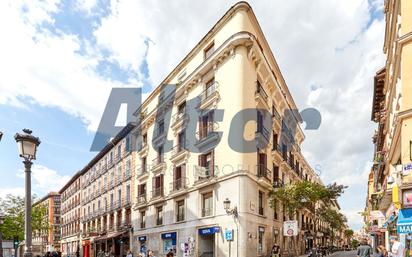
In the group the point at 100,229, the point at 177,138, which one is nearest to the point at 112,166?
the point at 100,229

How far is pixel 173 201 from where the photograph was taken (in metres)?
29.4

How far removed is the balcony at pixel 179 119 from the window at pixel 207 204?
592 cm

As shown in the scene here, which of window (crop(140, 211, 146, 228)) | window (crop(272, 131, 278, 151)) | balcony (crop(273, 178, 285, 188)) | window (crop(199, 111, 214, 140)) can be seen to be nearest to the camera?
window (crop(199, 111, 214, 140))

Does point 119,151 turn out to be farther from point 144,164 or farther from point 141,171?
point 144,164

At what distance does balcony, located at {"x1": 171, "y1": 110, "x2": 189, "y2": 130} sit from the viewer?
28.9 meters

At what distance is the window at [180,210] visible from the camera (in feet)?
92.7

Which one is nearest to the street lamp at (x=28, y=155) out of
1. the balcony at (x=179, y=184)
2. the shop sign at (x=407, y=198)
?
the shop sign at (x=407, y=198)

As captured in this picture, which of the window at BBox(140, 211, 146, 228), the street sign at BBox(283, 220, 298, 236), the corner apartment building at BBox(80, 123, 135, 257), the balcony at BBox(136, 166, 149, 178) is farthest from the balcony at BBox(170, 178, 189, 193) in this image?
the corner apartment building at BBox(80, 123, 135, 257)

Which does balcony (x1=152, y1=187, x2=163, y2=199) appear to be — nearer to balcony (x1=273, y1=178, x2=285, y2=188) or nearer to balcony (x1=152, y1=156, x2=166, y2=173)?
balcony (x1=152, y1=156, x2=166, y2=173)

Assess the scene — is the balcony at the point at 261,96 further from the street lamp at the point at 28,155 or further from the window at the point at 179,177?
the street lamp at the point at 28,155

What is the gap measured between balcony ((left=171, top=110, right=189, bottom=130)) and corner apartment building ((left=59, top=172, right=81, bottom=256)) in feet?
114

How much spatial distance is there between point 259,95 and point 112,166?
25514 millimetres

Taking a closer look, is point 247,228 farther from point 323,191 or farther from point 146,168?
point 146,168

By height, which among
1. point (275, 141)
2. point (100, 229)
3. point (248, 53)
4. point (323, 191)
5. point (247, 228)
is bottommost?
point (100, 229)
